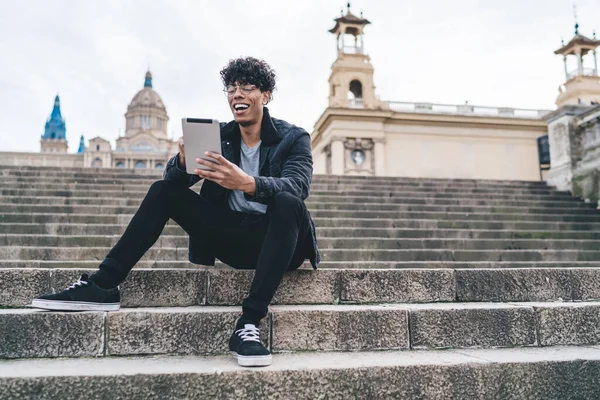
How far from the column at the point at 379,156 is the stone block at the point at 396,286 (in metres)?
17.4

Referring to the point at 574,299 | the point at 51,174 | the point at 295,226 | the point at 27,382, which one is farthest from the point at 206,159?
the point at 51,174

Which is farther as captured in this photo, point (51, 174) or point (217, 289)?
point (51, 174)

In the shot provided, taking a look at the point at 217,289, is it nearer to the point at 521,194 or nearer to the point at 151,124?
the point at 521,194

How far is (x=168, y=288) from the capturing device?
7.31 feet

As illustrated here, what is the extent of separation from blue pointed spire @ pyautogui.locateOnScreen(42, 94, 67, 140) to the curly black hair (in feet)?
310

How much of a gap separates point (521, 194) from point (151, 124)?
255 ft

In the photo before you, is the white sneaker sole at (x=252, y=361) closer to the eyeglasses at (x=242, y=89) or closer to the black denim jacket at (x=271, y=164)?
the black denim jacket at (x=271, y=164)

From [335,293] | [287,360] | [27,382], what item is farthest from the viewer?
[335,293]

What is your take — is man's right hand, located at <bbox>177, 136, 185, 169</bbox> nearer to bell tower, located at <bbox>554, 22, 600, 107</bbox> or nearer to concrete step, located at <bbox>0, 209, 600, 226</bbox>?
concrete step, located at <bbox>0, 209, 600, 226</bbox>

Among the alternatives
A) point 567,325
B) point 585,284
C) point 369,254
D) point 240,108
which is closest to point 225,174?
point 240,108

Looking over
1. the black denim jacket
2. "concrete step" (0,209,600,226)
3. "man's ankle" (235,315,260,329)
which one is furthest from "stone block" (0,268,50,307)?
"concrete step" (0,209,600,226)

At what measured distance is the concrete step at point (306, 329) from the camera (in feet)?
5.99

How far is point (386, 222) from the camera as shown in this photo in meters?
6.14

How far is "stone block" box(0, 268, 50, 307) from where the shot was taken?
87.7 inches
